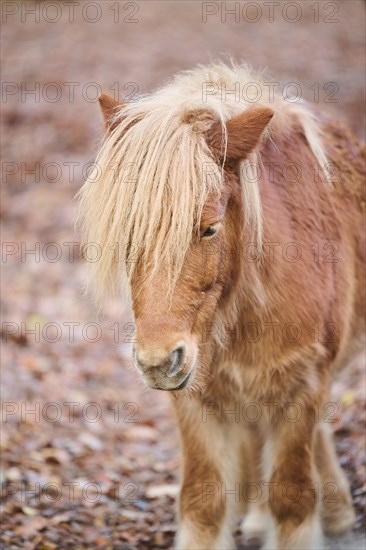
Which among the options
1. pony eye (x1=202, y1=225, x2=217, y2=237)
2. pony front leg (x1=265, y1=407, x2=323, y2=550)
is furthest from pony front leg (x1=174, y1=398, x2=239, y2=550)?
pony eye (x1=202, y1=225, x2=217, y2=237)

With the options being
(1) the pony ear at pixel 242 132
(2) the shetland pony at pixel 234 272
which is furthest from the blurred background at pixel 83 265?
(1) the pony ear at pixel 242 132

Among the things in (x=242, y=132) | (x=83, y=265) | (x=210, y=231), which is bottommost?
(x=83, y=265)

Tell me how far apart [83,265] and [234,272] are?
6.56 meters

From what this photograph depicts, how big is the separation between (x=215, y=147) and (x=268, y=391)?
1333 mm

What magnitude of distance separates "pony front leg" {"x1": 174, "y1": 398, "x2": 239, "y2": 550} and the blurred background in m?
0.62

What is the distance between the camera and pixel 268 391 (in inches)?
174

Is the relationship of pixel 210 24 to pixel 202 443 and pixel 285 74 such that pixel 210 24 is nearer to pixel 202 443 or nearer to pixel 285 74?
pixel 285 74

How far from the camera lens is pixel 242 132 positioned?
3861 mm

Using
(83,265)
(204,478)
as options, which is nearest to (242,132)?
(204,478)

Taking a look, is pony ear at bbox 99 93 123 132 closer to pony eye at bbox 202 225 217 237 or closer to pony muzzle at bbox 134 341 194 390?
pony eye at bbox 202 225 217 237

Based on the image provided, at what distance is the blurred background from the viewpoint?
231 inches

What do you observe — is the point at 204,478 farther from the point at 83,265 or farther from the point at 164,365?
the point at 83,265

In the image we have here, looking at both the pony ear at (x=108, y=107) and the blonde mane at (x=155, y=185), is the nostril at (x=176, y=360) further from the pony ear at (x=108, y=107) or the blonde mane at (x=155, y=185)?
the pony ear at (x=108, y=107)

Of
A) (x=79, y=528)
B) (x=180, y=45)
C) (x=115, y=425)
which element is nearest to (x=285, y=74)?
(x=180, y=45)
